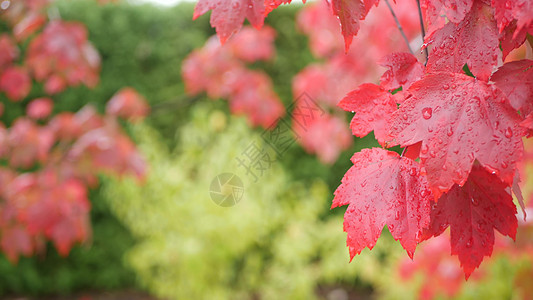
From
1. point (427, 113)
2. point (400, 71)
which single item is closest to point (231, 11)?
point (400, 71)

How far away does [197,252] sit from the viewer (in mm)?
3416

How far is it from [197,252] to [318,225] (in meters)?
1.56

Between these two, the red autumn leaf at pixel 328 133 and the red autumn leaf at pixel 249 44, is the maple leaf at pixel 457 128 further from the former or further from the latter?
the red autumn leaf at pixel 249 44

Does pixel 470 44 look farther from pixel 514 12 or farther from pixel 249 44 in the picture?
pixel 249 44

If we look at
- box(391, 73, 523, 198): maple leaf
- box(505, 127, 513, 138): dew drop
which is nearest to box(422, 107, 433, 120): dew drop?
box(391, 73, 523, 198): maple leaf

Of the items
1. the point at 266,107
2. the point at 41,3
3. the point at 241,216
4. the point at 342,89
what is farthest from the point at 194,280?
the point at 41,3

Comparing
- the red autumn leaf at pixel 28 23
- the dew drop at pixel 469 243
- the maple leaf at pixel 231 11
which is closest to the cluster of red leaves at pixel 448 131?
→ the dew drop at pixel 469 243

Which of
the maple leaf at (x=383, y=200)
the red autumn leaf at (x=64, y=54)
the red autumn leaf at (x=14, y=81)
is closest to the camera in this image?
the maple leaf at (x=383, y=200)

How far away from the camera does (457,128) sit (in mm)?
667

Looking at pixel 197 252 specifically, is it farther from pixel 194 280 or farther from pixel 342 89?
pixel 342 89

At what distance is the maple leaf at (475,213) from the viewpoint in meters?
0.76

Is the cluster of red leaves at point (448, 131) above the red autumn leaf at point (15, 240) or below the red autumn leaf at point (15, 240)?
above

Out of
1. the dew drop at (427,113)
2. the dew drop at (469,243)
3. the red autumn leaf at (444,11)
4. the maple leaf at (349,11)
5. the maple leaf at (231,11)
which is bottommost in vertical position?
the dew drop at (469,243)

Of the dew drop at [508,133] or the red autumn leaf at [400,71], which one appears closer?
the dew drop at [508,133]
